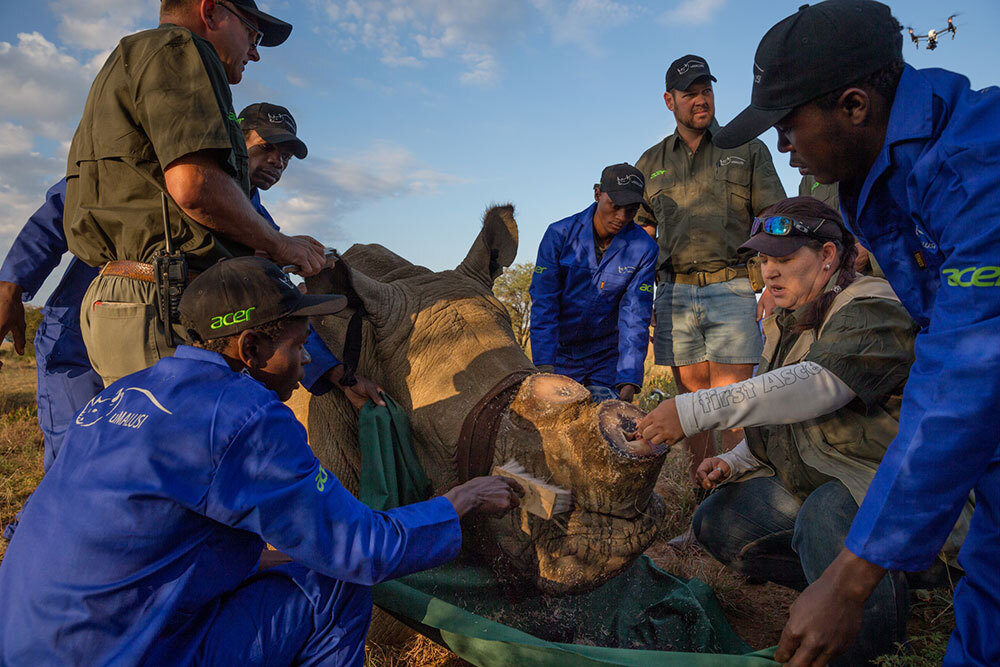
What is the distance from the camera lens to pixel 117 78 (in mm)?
3115

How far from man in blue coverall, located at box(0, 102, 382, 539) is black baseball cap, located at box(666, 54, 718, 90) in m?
3.42

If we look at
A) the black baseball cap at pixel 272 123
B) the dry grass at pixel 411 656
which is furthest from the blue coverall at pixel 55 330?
the dry grass at pixel 411 656

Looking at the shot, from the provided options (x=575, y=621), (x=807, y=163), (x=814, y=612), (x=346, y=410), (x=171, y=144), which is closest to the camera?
(x=814, y=612)

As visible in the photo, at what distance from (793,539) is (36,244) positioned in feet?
17.7

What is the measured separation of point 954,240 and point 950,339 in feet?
0.92

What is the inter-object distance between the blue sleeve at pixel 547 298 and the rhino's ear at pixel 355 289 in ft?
7.18

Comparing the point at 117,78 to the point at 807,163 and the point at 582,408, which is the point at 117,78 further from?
the point at 807,163

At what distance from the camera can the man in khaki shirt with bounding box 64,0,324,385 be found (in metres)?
3.00

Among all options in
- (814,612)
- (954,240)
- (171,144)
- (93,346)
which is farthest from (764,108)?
(93,346)

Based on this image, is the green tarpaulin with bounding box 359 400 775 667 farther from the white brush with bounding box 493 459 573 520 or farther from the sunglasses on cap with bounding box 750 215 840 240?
the sunglasses on cap with bounding box 750 215 840 240

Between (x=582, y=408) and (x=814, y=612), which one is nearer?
(x=814, y=612)

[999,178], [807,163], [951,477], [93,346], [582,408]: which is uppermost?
[807,163]

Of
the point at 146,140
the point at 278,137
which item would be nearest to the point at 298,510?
the point at 146,140

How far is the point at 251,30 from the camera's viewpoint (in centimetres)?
366
